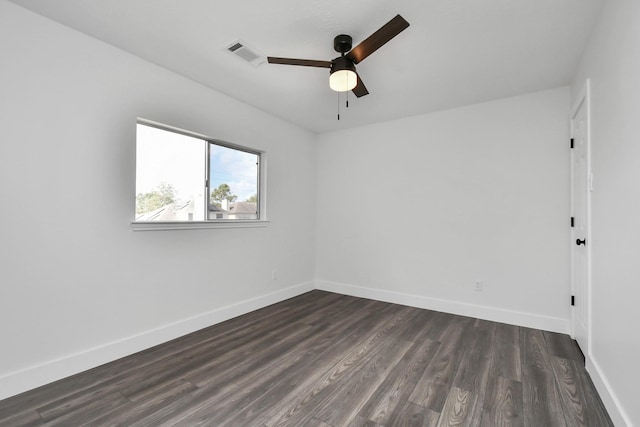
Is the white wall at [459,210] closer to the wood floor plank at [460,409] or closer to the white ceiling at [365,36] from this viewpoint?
the white ceiling at [365,36]

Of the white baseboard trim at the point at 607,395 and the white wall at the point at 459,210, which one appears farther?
the white wall at the point at 459,210

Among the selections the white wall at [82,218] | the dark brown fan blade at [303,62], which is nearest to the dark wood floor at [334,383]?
the white wall at [82,218]

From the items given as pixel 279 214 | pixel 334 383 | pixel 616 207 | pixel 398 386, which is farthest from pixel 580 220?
pixel 279 214

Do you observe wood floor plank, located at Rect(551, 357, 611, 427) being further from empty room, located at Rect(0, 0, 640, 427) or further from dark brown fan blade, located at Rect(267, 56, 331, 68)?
dark brown fan blade, located at Rect(267, 56, 331, 68)

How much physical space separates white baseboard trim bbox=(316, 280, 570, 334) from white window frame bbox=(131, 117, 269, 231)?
67.8 inches

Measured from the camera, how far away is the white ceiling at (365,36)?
6.37 feet

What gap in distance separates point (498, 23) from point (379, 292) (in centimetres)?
333

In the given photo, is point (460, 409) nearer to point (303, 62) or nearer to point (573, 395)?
point (573, 395)

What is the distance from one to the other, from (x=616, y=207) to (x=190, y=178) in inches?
135

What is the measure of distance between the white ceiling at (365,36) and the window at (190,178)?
0.68m

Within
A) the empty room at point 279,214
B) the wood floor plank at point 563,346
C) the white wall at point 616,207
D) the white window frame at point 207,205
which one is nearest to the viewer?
the white wall at point 616,207

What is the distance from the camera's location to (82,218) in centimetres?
224

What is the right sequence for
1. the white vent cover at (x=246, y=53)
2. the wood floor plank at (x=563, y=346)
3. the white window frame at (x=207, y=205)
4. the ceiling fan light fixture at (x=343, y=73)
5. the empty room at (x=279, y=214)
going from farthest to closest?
the white window frame at (x=207, y=205)
the wood floor plank at (x=563, y=346)
the white vent cover at (x=246, y=53)
the ceiling fan light fixture at (x=343, y=73)
the empty room at (x=279, y=214)

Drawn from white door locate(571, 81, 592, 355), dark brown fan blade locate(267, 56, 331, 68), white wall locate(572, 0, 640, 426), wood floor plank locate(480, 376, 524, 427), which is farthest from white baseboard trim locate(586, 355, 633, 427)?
dark brown fan blade locate(267, 56, 331, 68)
